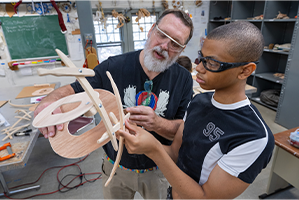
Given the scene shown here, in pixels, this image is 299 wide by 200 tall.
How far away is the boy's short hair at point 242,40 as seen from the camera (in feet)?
2.54

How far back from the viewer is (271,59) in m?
4.78

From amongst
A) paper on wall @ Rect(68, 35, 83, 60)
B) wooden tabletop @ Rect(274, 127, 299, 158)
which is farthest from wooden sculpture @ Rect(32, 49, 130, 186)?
paper on wall @ Rect(68, 35, 83, 60)

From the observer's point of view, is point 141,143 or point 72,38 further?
point 72,38

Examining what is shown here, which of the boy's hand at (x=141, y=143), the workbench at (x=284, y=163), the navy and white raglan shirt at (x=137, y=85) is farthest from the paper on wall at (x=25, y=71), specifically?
the workbench at (x=284, y=163)

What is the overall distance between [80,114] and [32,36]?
471 cm

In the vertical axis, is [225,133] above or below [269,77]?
above

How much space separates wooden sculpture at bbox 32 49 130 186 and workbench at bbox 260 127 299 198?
1.75 m

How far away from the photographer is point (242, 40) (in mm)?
771

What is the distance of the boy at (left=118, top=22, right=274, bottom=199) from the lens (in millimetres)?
782

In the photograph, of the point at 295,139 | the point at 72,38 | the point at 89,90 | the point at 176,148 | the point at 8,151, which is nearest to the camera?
the point at 89,90

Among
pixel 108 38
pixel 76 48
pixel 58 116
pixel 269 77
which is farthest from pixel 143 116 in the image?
pixel 108 38

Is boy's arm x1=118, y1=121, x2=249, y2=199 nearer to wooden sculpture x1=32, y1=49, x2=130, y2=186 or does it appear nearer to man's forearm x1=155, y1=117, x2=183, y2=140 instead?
wooden sculpture x1=32, y1=49, x2=130, y2=186

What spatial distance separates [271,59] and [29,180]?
19.3 feet

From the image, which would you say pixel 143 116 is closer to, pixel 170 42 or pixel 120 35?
pixel 170 42
